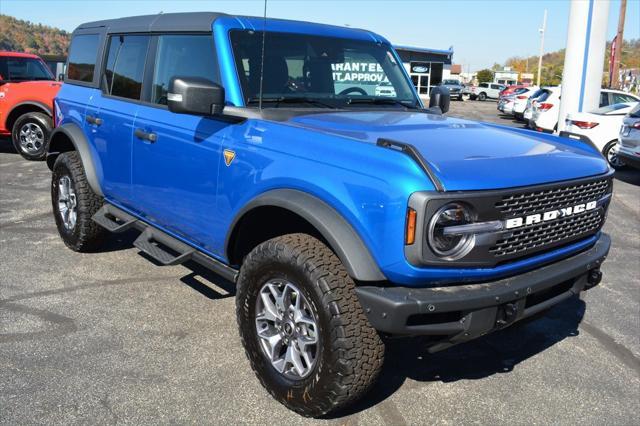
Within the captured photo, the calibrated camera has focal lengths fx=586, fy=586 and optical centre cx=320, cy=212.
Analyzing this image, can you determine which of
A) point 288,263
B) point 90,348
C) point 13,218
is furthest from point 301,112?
point 13,218

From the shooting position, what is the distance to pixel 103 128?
15.3ft

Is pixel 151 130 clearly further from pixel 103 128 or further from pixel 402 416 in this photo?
pixel 402 416

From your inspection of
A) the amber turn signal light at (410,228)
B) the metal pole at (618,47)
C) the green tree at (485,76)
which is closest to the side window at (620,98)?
the metal pole at (618,47)

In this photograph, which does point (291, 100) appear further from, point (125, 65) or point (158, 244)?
point (125, 65)

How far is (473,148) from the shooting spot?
298 cm

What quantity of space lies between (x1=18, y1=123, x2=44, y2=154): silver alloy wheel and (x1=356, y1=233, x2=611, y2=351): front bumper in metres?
9.55

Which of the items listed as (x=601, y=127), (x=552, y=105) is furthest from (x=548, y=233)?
(x=552, y=105)

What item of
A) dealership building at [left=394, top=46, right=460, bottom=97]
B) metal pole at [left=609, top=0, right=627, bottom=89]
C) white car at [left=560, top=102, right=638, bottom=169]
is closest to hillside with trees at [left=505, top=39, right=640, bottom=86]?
dealership building at [left=394, top=46, right=460, bottom=97]

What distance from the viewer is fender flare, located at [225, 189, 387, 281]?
257cm

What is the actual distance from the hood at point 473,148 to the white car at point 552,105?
1273 centimetres

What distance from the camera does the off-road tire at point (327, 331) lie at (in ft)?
8.62

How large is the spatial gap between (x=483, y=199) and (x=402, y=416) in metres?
1.23

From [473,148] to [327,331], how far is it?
119 cm

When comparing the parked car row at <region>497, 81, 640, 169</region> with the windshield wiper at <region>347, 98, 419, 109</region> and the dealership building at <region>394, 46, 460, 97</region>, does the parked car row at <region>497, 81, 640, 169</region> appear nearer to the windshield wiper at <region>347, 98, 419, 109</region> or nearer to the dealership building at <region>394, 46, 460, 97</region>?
the windshield wiper at <region>347, 98, 419, 109</region>
